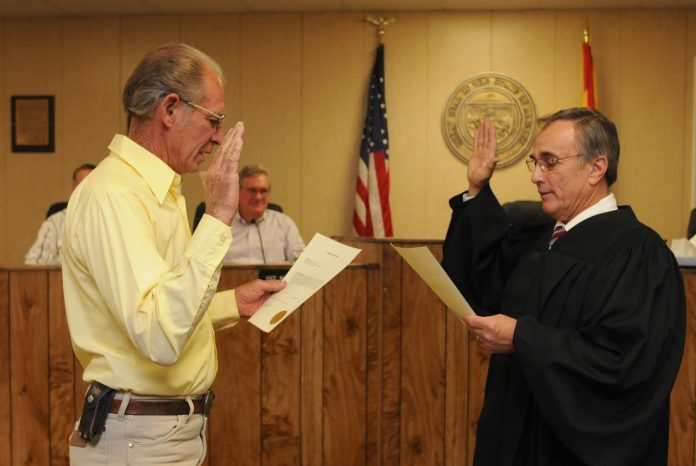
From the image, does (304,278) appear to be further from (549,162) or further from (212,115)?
(549,162)

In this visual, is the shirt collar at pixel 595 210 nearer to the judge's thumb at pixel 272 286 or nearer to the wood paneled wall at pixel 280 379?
the judge's thumb at pixel 272 286

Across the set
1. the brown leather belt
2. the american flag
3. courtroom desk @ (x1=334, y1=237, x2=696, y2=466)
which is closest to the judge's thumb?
the brown leather belt

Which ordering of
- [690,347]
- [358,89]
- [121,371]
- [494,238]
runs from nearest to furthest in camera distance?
[121,371]
[494,238]
[690,347]
[358,89]

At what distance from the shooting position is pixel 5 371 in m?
3.34

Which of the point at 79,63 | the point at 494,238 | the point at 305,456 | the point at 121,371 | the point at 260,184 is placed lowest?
the point at 305,456

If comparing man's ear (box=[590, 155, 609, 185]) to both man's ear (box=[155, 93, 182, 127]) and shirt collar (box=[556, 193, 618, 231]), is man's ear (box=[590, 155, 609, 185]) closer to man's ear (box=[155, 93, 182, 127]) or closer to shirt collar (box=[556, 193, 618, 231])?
shirt collar (box=[556, 193, 618, 231])

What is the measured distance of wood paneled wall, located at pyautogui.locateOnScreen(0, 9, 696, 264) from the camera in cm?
616

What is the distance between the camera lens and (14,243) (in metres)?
6.67

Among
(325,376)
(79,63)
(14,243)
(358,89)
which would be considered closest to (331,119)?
(358,89)

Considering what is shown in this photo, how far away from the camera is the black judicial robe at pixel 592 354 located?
69.7 inches

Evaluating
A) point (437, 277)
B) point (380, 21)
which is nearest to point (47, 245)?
point (380, 21)

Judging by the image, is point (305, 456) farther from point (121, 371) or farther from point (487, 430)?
point (121, 371)

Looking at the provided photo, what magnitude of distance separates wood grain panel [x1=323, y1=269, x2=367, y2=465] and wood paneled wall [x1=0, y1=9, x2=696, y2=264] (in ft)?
10.4

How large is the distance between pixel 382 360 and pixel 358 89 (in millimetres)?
3537
